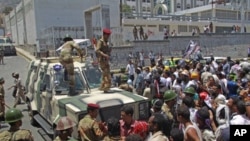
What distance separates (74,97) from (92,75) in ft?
3.41

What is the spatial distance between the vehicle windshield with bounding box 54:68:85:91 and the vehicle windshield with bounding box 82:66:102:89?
0.58ft

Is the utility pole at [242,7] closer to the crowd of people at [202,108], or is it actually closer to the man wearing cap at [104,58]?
the crowd of people at [202,108]

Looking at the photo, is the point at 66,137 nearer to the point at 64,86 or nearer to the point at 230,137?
the point at 230,137

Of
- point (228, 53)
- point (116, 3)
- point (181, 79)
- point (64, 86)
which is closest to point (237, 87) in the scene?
point (181, 79)

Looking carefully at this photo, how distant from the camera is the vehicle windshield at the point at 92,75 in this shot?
24.0ft

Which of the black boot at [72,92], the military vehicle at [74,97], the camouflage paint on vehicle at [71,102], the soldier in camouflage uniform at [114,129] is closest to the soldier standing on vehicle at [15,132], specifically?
the soldier in camouflage uniform at [114,129]

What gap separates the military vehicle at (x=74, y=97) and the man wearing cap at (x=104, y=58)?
21 cm

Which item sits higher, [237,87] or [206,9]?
[206,9]

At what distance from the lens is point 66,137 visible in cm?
385

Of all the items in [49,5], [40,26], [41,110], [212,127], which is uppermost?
[49,5]

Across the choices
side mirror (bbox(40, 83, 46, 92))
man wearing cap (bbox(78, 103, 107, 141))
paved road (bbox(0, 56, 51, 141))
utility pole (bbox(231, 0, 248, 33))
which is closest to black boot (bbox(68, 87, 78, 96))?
side mirror (bbox(40, 83, 46, 92))

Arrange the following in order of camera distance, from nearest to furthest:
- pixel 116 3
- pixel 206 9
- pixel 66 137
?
pixel 66 137, pixel 116 3, pixel 206 9

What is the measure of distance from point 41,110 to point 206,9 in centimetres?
5504

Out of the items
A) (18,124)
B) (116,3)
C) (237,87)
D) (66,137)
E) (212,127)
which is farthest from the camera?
(116,3)
